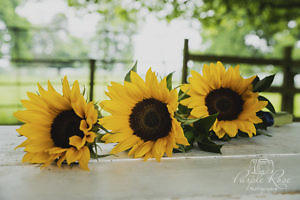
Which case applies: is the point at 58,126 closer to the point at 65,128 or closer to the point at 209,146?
the point at 65,128

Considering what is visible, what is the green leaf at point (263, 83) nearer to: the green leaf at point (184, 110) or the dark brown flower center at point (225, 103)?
the dark brown flower center at point (225, 103)

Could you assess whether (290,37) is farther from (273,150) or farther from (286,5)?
(273,150)

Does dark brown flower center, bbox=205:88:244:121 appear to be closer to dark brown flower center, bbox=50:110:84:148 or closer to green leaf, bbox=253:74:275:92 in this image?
green leaf, bbox=253:74:275:92

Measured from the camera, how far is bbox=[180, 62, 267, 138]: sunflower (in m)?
0.59

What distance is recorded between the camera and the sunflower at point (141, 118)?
0.49 meters

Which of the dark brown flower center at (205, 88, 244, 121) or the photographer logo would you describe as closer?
the photographer logo

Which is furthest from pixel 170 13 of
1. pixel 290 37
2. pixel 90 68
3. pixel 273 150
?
pixel 290 37

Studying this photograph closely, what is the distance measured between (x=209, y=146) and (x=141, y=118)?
0.16 metres

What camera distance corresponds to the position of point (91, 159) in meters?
0.47

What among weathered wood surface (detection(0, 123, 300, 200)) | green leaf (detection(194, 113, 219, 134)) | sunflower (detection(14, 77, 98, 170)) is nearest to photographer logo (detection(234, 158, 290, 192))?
weathered wood surface (detection(0, 123, 300, 200))

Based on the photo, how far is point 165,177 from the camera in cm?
45

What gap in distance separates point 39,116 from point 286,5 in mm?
6049

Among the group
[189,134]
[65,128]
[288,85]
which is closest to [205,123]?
[189,134]

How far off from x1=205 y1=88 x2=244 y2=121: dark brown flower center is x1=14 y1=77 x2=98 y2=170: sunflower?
12.1 inches
